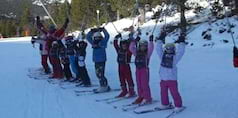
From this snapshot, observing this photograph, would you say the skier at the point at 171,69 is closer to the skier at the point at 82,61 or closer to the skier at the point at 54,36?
the skier at the point at 82,61

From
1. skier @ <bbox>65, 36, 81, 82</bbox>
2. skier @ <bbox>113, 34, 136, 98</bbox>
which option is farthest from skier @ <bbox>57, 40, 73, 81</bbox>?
skier @ <bbox>113, 34, 136, 98</bbox>

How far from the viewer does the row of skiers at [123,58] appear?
8055 millimetres

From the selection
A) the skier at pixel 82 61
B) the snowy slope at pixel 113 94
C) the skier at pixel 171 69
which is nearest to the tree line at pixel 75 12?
the snowy slope at pixel 113 94

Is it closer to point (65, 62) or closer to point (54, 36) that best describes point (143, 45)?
point (65, 62)

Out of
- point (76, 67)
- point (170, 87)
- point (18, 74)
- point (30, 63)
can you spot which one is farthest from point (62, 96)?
point (30, 63)

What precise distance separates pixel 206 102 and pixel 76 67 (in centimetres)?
464

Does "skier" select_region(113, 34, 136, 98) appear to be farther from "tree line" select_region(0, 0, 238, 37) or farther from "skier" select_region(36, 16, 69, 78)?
"tree line" select_region(0, 0, 238, 37)

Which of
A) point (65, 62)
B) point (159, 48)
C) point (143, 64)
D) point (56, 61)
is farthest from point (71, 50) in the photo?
point (159, 48)

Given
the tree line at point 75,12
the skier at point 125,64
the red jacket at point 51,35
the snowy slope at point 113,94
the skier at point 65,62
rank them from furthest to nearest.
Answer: the tree line at point 75,12 < the red jacket at point 51,35 < the skier at point 65,62 < the skier at point 125,64 < the snowy slope at point 113,94

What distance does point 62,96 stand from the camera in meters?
10.5

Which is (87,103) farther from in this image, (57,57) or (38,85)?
(57,57)

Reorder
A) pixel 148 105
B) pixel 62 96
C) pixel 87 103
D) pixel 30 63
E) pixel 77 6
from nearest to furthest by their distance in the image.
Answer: pixel 148 105 → pixel 87 103 → pixel 62 96 → pixel 30 63 → pixel 77 6

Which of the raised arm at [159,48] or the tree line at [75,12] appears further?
the tree line at [75,12]

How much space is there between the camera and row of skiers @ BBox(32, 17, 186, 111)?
8.05 meters
